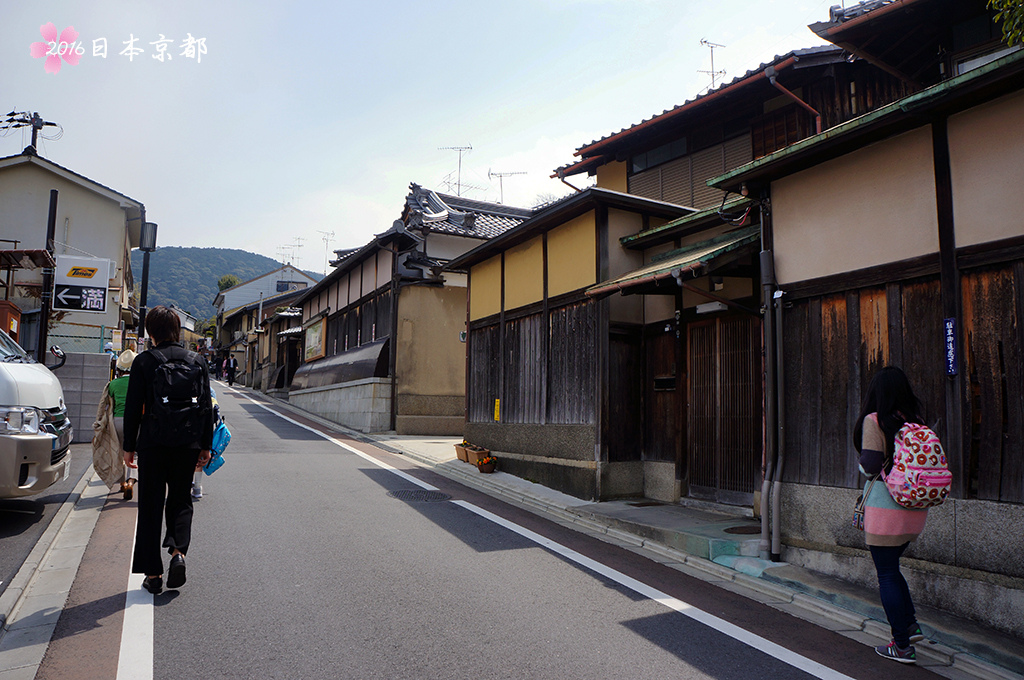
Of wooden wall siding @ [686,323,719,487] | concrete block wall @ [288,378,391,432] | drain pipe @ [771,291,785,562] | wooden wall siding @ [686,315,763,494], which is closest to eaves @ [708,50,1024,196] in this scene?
drain pipe @ [771,291,785,562]

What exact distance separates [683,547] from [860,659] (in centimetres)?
299

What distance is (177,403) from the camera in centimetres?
503

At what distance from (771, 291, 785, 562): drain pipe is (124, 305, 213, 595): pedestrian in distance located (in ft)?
18.4

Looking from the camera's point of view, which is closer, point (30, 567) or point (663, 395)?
point (30, 567)

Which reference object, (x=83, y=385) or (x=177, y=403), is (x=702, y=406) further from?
(x=83, y=385)

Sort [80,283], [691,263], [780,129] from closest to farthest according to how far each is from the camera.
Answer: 1. [691,263]
2. [780,129]
3. [80,283]

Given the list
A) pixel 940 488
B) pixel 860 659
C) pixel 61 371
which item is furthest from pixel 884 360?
pixel 61 371

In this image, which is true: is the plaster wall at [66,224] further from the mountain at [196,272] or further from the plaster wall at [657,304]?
the mountain at [196,272]

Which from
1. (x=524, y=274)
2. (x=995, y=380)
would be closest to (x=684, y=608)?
(x=995, y=380)

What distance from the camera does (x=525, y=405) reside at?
12.9 meters

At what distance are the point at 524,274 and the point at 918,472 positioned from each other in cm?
978

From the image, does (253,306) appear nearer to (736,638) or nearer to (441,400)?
(441,400)

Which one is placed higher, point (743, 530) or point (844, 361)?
point (844, 361)

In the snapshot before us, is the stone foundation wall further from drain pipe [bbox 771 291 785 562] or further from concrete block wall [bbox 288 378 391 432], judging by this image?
concrete block wall [bbox 288 378 391 432]
